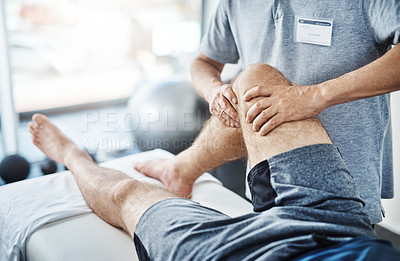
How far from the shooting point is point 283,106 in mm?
1108

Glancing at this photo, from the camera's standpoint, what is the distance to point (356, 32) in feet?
4.05

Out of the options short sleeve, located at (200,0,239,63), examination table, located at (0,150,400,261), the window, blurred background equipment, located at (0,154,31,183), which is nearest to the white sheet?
examination table, located at (0,150,400,261)

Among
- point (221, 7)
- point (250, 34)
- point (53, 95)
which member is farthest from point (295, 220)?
point (53, 95)

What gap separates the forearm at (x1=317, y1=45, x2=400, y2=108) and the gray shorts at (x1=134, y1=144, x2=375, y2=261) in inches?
6.1

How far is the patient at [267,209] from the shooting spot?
920 mm

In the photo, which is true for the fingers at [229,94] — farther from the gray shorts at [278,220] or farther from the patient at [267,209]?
the gray shorts at [278,220]

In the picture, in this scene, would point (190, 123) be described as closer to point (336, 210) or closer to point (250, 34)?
point (250, 34)

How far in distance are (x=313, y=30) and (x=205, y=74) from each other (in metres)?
0.49

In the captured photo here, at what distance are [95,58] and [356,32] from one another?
9.53 feet

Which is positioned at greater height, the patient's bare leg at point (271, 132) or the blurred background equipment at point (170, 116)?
the patient's bare leg at point (271, 132)

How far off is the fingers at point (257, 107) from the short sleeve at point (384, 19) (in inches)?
14.4

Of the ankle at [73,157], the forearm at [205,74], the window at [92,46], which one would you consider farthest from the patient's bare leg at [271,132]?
the window at [92,46]

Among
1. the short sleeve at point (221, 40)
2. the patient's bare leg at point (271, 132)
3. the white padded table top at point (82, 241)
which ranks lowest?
the white padded table top at point (82, 241)

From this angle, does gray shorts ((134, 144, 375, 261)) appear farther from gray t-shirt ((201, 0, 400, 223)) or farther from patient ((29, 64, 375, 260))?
gray t-shirt ((201, 0, 400, 223))
